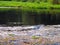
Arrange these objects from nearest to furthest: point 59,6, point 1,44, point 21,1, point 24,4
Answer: point 1,44 < point 59,6 < point 24,4 < point 21,1

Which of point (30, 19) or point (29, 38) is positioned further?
point (30, 19)

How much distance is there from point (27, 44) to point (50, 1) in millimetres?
64123

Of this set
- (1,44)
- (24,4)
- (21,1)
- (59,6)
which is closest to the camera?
(1,44)

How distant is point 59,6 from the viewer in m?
74.0

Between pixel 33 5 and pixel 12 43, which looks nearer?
pixel 12 43

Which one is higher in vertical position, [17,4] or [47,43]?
[47,43]

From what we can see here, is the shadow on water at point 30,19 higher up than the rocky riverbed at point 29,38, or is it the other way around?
the rocky riverbed at point 29,38

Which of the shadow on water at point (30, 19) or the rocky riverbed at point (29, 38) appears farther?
the shadow on water at point (30, 19)

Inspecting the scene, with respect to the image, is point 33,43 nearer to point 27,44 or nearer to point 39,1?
point 27,44

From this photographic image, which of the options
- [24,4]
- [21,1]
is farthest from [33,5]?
[21,1]

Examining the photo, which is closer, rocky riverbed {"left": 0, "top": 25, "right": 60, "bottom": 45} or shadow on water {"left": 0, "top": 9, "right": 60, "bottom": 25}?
rocky riverbed {"left": 0, "top": 25, "right": 60, "bottom": 45}

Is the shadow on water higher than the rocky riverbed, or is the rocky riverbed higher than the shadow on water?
the rocky riverbed

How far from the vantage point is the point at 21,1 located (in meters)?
89.1

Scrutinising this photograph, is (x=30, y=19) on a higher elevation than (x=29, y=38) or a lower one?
lower
